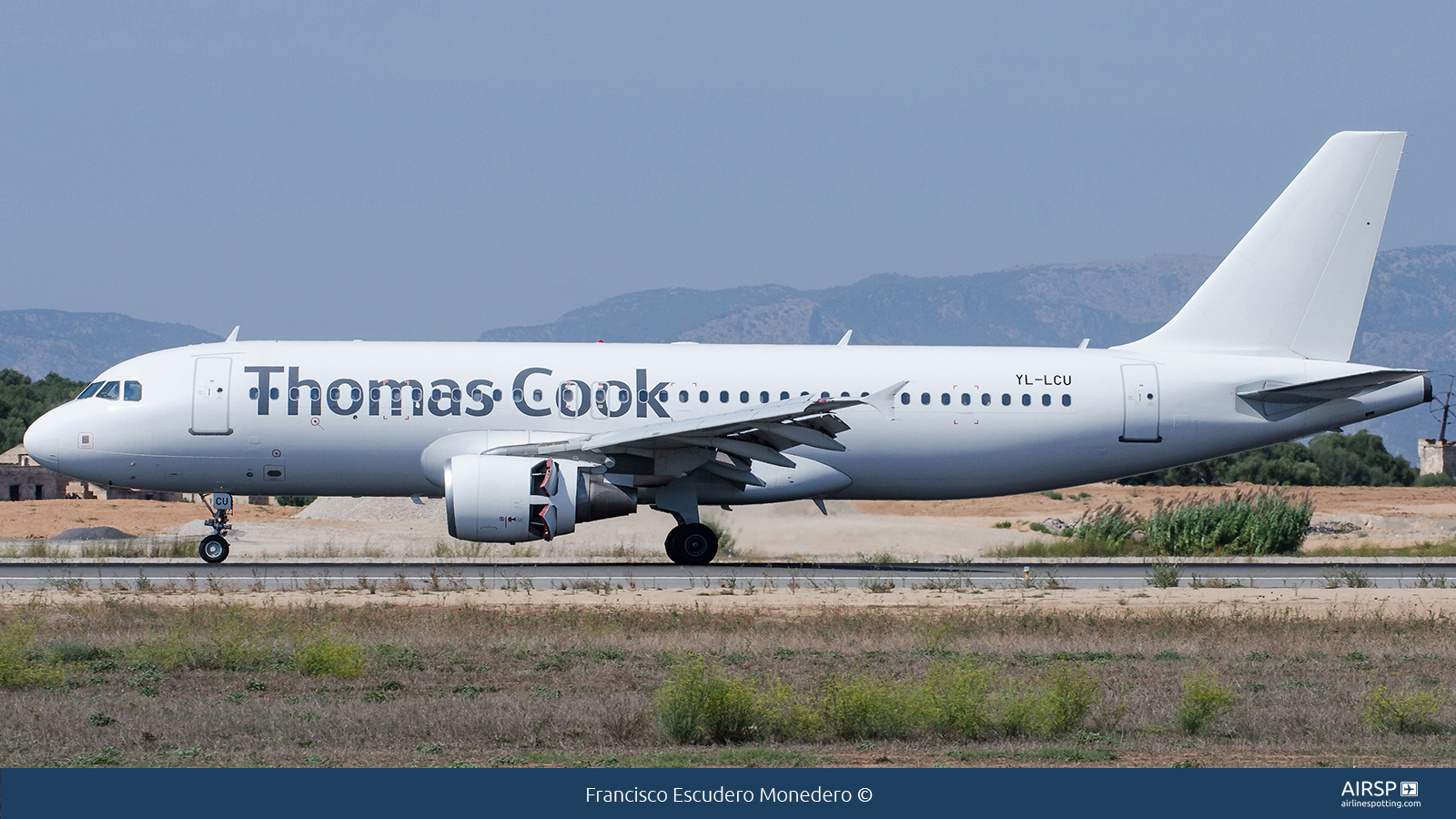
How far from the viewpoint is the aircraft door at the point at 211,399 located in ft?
87.5

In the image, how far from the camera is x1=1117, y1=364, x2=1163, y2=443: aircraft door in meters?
28.9

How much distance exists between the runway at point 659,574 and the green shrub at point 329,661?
7.91m

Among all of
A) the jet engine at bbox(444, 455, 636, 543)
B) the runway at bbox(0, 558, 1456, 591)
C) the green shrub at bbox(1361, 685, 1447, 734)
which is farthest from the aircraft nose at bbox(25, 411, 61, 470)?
the green shrub at bbox(1361, 685, 1447, 734)

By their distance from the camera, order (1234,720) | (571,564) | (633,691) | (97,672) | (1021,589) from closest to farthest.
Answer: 1. (1234,720)
2. (633,691)
3. (97,672)
4. (1021,589)
5. (571,564)

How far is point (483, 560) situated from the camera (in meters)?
30.2

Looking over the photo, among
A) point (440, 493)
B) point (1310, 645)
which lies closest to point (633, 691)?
point (1310, 645)

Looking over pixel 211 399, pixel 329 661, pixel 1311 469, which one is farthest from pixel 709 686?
pixel 1311 469

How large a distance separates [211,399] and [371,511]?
26.7 m

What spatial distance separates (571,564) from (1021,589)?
30.3 feet

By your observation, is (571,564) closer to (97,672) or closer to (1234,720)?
(97,672)

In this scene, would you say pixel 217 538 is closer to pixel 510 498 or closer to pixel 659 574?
pixel 510 498

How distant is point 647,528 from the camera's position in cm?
3681

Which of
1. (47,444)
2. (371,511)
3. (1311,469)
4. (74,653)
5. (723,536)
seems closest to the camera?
(74,653)
